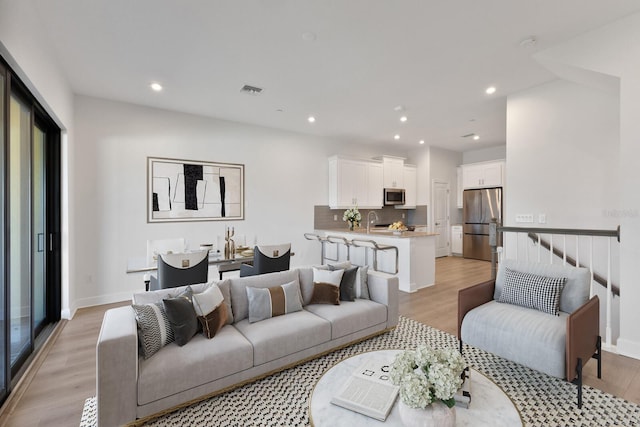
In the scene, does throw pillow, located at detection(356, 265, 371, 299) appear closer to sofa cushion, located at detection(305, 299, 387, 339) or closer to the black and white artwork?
sofa cushion, located at detection(305, 299, 387, 339)

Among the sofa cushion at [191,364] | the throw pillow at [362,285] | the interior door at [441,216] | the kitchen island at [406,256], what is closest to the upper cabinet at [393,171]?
the interior door at [441,216]

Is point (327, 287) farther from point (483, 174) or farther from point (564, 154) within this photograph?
point (483, 174)

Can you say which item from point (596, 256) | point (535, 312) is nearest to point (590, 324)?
point (535, 312)

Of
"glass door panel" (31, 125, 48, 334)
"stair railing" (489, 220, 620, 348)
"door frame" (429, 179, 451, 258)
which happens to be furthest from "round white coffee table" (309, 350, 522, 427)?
"door frame" (429, 179, 451, 258)

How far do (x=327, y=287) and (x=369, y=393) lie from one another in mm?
1481

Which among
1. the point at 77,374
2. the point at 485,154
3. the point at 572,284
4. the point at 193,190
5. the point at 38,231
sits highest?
the point at 485,154

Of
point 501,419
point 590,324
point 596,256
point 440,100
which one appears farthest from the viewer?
point 440,100

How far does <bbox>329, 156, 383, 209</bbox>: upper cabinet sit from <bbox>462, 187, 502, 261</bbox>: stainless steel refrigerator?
2430 mm

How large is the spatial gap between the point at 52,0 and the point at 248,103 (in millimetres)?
2406

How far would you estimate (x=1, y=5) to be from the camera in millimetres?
1827

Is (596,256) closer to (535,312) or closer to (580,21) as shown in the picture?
(535,312)

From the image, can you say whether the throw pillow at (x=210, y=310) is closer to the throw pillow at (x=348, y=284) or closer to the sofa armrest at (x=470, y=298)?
the throw pillow at (x=348, y=284)

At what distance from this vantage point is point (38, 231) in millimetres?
3178

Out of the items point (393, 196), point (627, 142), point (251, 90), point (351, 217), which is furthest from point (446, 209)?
point (251, 90)
